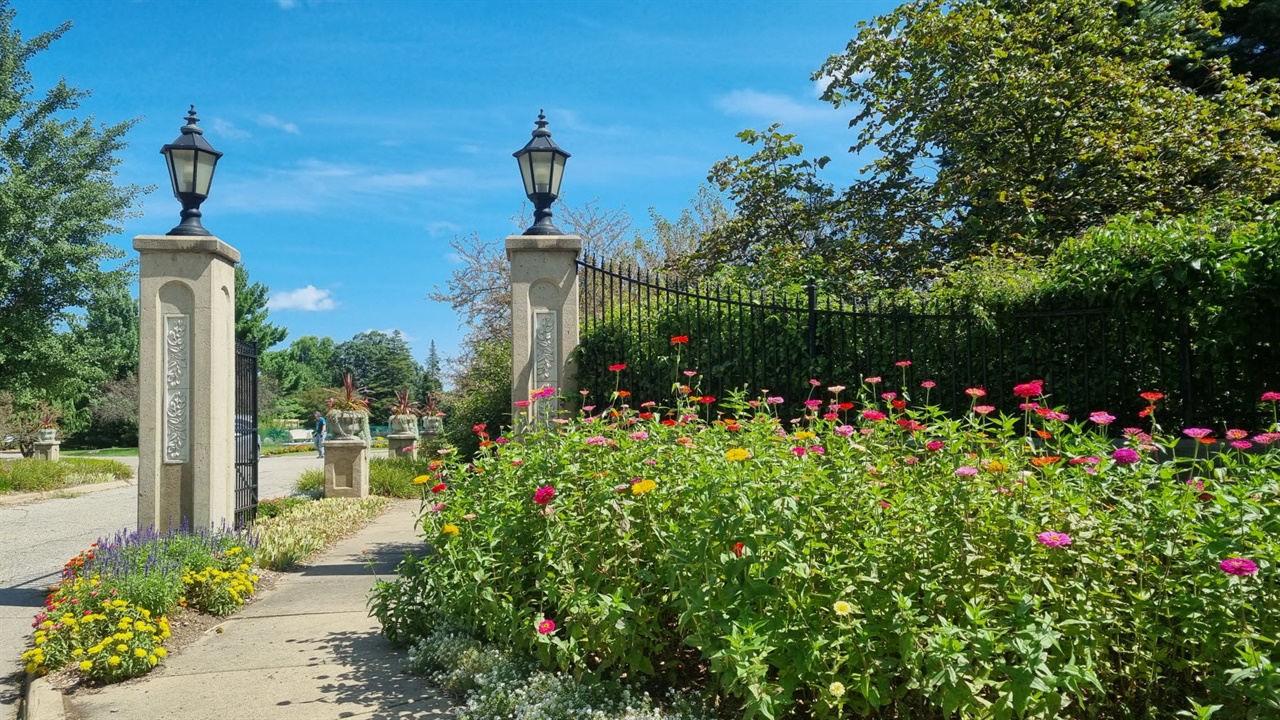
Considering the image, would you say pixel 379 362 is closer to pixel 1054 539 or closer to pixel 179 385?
pixel 179 385

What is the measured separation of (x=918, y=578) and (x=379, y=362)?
82.1 meters

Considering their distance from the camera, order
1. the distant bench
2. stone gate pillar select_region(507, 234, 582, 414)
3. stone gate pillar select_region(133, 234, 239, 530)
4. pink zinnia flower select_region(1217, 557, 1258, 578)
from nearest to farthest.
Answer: pink zinnia flower select_region(1217, 557, 1258, 578)
stone gate pillar select_region(133, 234, 239, 530)
stone gate pillar select_region(507, 234, 582, 414)
the distant bench

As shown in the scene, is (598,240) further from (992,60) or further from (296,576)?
(296,576)

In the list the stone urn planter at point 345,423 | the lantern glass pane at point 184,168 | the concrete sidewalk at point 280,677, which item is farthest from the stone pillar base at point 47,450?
the concrete sidewalk at point 280,677

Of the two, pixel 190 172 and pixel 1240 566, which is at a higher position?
pixel 190 172

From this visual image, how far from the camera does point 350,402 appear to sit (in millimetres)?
13711

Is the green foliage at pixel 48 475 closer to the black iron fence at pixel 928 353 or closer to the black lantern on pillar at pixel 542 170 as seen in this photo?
the black lantern on pillar at pixel 542 170

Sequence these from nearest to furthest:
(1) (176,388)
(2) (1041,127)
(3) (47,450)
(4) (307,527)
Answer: (1) (176,388)
(4) (307,527)
(2) (1041,127)
(3) (47,450)

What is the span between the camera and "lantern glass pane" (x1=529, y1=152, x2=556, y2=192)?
24.0 feet

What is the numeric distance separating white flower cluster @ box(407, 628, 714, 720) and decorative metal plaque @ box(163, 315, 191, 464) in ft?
15.0

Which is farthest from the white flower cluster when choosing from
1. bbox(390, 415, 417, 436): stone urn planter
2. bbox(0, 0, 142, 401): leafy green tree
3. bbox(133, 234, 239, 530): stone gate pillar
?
bbox(0, 0, 142, 401): leafy green tree

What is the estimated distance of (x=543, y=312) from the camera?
735 cm

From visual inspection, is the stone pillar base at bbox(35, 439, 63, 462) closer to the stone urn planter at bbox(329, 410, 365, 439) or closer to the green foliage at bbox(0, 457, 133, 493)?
the green foliage at bbox(0, 457, 133, 493)

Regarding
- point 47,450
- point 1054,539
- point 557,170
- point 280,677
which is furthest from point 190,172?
point 47,450
